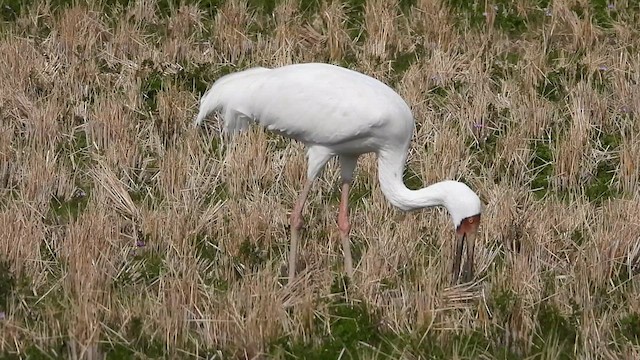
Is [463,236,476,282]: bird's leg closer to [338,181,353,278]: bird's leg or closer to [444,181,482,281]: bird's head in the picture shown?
[444,181,482,281]: bird's head

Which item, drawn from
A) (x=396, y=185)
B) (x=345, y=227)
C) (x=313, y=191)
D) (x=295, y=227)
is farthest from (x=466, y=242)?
(x=313, y=191)

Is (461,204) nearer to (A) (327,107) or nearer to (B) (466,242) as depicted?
(B) (466,242)

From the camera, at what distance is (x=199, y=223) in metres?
7.20

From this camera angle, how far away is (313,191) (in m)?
8.11

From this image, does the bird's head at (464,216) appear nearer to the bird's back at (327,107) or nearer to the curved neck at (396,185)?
the curved neck at (396,185)

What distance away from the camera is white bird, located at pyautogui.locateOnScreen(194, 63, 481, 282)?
6.49 metres

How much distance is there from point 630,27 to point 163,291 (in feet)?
21.4

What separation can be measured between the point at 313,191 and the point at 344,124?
1.42 m

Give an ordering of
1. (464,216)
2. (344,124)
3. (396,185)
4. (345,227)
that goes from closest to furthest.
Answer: (464,216) → (344,124) → (396,185) → (345,227)

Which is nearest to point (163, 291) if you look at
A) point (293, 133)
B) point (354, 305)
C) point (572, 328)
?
point (354, 305)

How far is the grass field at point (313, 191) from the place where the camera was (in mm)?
5824

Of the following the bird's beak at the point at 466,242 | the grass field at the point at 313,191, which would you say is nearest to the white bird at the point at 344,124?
the bird's beak at the point at 466,242

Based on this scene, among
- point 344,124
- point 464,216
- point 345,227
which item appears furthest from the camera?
point 345,227

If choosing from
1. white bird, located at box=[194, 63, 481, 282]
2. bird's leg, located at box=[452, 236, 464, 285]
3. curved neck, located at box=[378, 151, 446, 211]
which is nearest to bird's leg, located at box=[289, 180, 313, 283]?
white bird, located at box=[194, 63, 481, 282]
